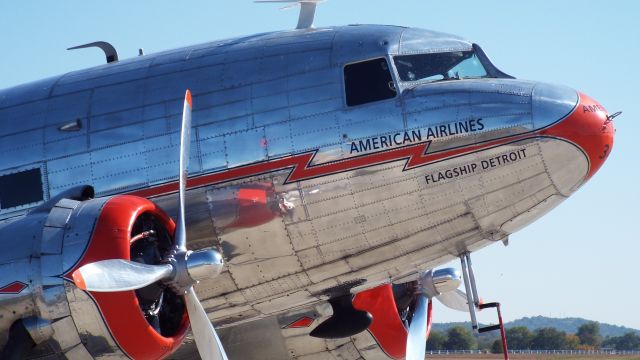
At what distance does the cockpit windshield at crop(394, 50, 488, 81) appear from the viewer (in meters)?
15.9

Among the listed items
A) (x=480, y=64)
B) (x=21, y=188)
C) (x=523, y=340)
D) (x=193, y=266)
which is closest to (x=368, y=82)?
(x=480, y=64)

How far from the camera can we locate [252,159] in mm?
15562

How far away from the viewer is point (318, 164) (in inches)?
606

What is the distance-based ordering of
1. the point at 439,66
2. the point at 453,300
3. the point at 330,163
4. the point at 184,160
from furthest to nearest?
1. the point at 453,300
2. the point at 439,66
3. the point at 330,163
4. the point at 184,160

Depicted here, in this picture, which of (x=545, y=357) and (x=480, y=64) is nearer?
(x=480, y=64)

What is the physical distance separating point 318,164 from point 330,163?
15 centimetres

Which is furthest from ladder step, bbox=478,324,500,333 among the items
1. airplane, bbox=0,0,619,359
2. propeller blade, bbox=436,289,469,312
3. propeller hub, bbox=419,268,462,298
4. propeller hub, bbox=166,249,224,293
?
propeller blade, bbox=436,289,469,312

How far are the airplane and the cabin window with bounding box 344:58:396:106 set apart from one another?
3 centimetres

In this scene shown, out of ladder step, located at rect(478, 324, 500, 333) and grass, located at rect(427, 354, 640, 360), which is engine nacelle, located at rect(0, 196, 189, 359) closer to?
ladder step, located at rect(478, 324, 500, 333)

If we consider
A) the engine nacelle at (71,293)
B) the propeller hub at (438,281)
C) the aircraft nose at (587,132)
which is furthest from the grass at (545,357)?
the engine nacelle at (71,293)

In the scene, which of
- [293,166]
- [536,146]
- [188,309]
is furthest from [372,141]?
[188,309]

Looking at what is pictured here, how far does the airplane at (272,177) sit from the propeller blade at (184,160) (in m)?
0.02

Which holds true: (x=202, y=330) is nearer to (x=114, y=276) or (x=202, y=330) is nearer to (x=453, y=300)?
(x=114, y=276)

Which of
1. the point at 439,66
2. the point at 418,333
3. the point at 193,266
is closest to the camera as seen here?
the point at 193,266
